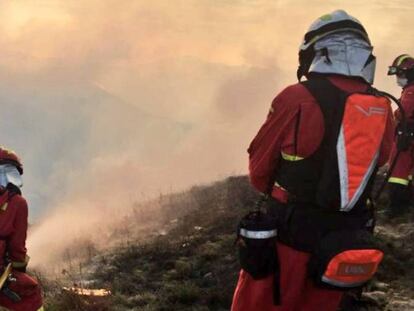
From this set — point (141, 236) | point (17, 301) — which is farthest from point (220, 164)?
point (17, 301)

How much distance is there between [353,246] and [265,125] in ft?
2.97

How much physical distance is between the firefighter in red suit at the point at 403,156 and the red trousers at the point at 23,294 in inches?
222

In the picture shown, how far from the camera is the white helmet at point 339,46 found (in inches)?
135

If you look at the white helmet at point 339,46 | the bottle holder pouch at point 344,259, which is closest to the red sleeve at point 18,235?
the bottle holder pouch at point 344,259

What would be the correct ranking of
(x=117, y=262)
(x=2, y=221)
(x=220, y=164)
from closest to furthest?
(x=2, y=221)
(x=117, y=262)
(x=220, y=164)

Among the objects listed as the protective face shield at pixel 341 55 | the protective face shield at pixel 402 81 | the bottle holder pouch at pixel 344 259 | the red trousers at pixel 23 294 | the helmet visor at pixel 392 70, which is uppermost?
the helmet visor at pixel 392 70

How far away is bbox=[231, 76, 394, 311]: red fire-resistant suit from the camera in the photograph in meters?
3.32

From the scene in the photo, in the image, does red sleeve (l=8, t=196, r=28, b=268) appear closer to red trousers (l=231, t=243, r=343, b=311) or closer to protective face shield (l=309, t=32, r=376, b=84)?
red trousers (l=231, t=243, r=343, b=311)

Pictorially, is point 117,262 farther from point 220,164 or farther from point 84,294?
point 220,164

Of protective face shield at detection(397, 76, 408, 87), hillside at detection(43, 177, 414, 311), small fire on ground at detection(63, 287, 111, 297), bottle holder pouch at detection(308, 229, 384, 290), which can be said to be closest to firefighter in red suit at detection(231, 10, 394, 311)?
bottle holder pouch at detection(308, 229, 384, 290)

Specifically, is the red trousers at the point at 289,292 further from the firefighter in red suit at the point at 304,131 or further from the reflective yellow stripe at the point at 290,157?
the reflective yellow stripe at the point at 290,157

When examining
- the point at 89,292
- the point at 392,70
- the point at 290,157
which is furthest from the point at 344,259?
the point at 392,70

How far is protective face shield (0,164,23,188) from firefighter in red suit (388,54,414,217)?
562 cm

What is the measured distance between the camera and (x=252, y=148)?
11.9 feet
